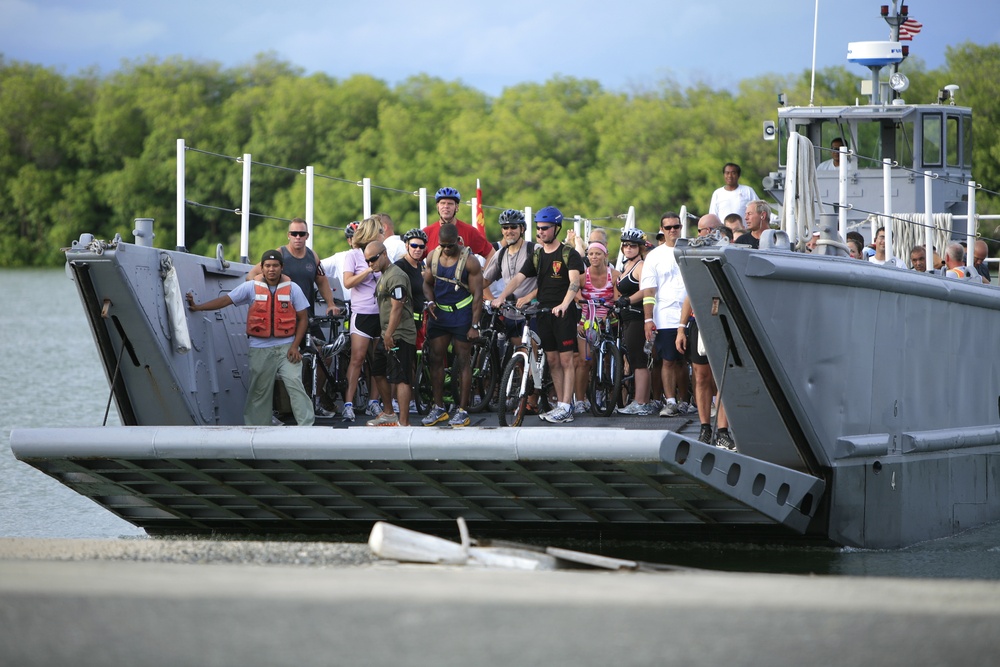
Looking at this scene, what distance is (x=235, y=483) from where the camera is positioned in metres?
10.2

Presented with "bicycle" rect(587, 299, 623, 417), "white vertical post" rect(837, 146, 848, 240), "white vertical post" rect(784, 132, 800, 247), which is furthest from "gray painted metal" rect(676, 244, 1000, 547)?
"bicycle" rect(587, 299, 623, 417)

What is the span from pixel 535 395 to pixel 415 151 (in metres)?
66.7

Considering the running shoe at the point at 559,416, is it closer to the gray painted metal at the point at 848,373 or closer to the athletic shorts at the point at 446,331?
the athletic shorts at the point at 446,331

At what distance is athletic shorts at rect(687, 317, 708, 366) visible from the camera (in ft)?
35.7

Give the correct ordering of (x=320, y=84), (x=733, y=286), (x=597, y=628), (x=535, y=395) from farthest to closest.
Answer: (x=320, y=84)
(x=535, y=395)
(x=733, y=286)
(x=597, y=628)

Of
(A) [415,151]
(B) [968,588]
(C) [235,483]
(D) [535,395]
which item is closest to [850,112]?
(D) [535,395]

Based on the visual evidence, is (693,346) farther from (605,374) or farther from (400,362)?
(400,362)

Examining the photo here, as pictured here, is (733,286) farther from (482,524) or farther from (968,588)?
(968,588)

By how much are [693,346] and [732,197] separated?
12.0 ft

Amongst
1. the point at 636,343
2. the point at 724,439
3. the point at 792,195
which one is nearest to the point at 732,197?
the point at 636,343

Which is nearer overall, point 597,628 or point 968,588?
point 597,628

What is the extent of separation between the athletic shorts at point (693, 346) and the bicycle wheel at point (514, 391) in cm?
129

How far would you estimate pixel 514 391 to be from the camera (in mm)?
11859

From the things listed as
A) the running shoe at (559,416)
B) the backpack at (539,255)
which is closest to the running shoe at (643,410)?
the running shoe at (559,416)
